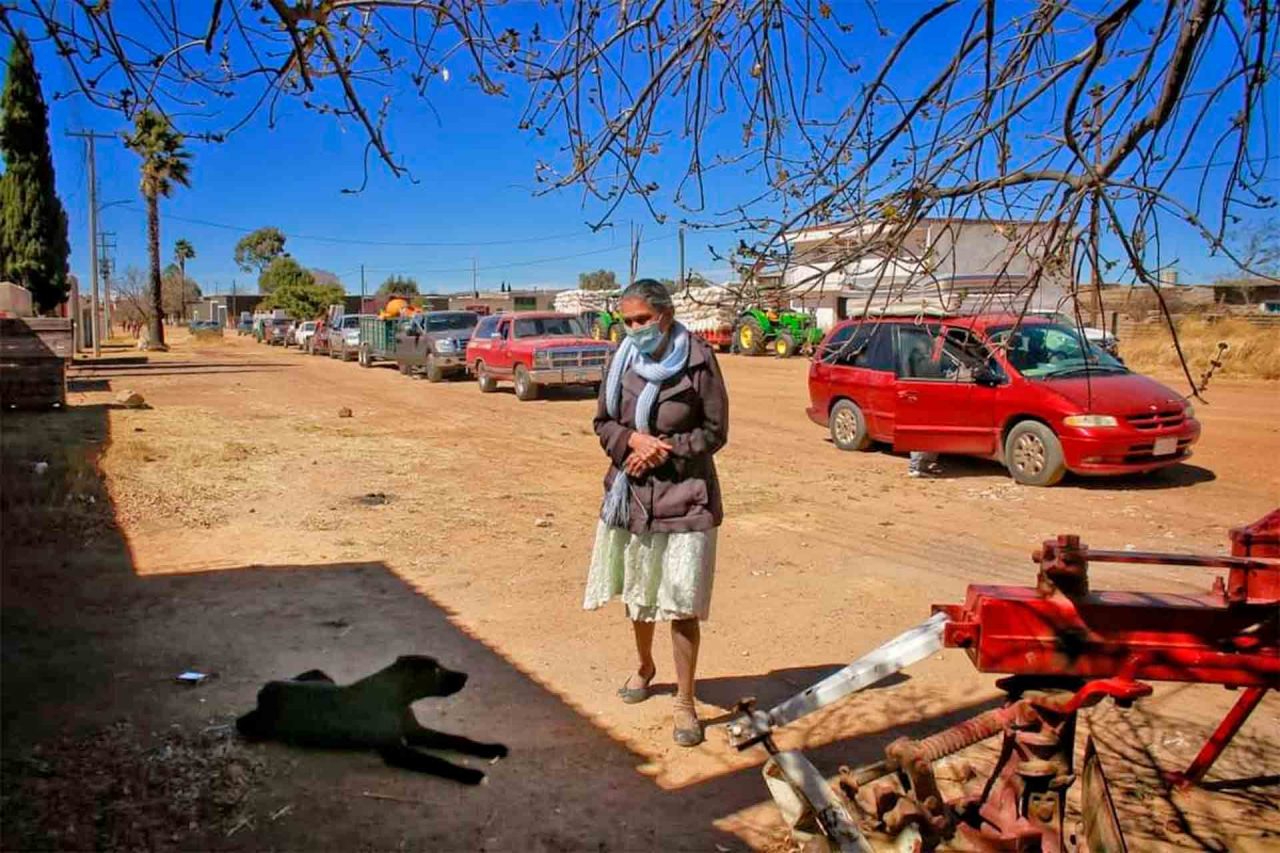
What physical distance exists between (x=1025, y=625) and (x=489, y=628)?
363cm

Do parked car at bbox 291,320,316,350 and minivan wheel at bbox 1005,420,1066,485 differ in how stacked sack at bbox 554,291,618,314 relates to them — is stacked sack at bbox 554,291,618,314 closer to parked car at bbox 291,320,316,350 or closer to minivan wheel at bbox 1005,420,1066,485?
parked car at bbox 291,320,316,350

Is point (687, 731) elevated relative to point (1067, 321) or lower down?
lower down

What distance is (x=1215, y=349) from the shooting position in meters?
20.6

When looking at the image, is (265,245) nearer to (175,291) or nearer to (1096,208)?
(175,291)

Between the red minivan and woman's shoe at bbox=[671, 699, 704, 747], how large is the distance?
16.1ft

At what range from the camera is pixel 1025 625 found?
2531mm

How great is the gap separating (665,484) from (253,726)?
1.97 metres

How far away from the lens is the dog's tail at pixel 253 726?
4043mm

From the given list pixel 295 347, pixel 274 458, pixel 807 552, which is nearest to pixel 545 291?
pixel 295 347

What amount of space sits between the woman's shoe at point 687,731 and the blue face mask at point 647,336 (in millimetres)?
1518

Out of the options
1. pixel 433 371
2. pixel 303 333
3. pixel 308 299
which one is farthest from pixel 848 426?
pixel 308 299

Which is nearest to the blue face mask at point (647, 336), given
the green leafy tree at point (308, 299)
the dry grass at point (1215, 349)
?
the dry grass at point (1215, 349)

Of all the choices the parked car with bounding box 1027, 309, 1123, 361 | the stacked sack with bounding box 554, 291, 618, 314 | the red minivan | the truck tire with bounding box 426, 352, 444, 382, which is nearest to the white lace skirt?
the parked car with bounding box 1027, 309, 1123, 361

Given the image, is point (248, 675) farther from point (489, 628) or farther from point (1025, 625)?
point (1025, 625)
